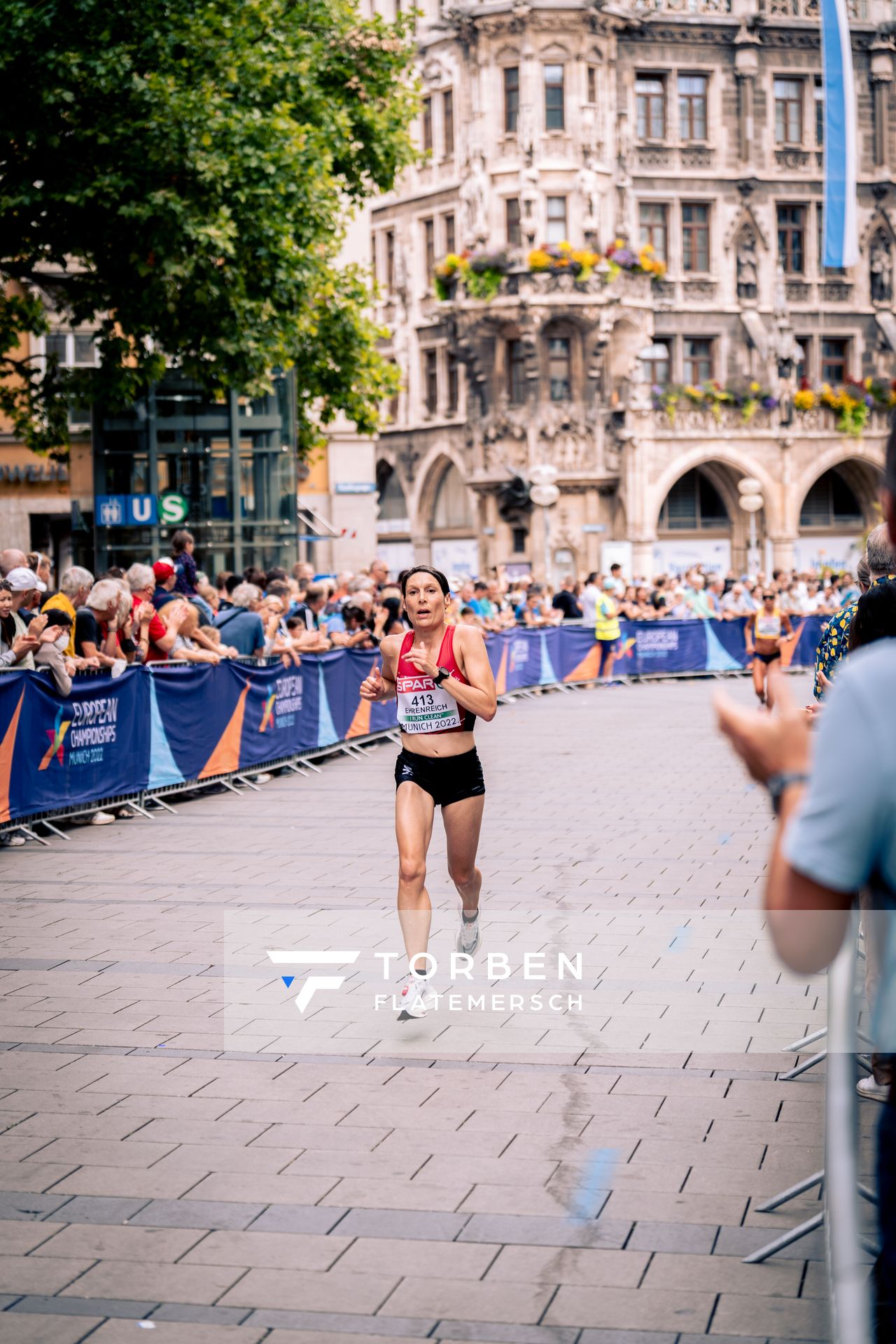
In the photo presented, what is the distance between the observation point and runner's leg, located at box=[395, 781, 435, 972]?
24.2 feet

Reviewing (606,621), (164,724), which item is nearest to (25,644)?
(164,724)

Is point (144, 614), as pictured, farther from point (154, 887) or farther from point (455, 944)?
point (455, 944)

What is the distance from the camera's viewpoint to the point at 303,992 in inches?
316

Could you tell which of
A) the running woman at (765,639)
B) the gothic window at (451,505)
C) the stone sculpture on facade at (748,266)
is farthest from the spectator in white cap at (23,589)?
the stone sculpture on facade at (748,266)

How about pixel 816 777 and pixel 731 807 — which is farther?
pixel 731 807

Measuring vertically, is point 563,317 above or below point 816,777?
above

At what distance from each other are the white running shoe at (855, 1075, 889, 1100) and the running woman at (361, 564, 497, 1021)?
6.16 feet

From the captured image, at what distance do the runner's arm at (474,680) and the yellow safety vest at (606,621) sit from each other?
23.5 m

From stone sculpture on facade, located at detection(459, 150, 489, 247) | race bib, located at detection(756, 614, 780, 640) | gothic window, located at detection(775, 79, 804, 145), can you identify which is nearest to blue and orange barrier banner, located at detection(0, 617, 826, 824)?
race bib, located at detection(756, 614, 780, 640)

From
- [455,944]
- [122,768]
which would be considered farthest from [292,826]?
[455,944]

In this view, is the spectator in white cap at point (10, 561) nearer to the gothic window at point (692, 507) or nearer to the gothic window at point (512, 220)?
the gothic window at point (512, 220)

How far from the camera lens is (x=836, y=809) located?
253cm

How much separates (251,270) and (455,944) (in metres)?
16.0

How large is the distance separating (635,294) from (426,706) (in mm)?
48615
